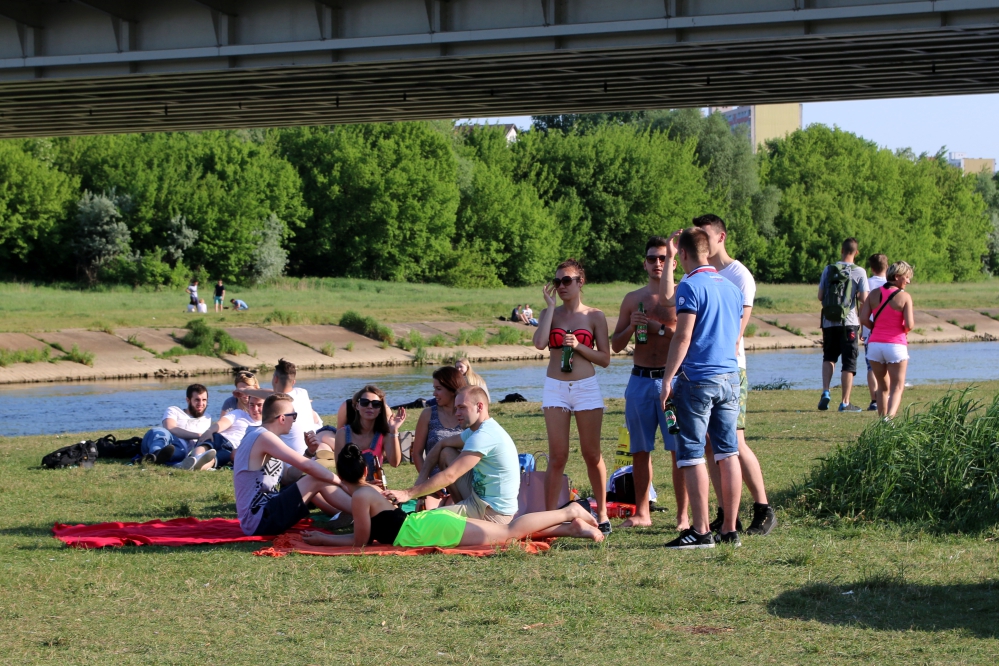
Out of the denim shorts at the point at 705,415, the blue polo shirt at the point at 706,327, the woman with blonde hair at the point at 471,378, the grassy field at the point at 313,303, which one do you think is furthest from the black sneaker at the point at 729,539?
the grassy field at the point at 313,303

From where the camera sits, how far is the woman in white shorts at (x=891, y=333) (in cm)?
1223

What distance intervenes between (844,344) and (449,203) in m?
54.6

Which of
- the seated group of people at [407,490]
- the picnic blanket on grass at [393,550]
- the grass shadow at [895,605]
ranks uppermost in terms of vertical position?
the seated group of people at [407,490]

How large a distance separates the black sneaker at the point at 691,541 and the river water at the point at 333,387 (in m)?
14.4

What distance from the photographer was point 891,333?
12375 millimetres

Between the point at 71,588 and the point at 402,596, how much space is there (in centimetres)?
180

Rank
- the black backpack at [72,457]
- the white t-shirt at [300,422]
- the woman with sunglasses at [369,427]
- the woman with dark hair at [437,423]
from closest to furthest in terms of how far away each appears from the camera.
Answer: the woman with dark hair at [437,423] → the woman with sunglasses at [369,427] → the white t-shirt at [300,422] → the black backpack at [72,457]

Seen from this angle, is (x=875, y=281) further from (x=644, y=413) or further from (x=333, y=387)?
(x=333, y=387)

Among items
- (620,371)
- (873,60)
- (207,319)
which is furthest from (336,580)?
(207,319)

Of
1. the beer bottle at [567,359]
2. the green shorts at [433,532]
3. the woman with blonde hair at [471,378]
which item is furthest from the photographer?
the woman with blonde hair at [471,378]

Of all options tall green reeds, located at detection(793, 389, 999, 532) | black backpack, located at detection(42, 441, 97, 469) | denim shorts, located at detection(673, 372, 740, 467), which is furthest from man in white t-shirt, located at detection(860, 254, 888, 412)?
black backpack, located at detection(42, 441, 97, 469)

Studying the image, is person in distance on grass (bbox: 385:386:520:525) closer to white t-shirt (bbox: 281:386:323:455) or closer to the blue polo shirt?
the blue polo shirt

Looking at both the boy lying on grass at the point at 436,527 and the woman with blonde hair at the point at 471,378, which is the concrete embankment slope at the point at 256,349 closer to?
the woman with blonde hair at the point at 471,378

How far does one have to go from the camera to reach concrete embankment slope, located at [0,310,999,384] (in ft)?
104
